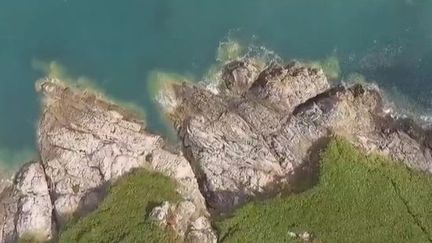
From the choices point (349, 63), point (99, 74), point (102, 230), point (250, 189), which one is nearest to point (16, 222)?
point (102, 230)

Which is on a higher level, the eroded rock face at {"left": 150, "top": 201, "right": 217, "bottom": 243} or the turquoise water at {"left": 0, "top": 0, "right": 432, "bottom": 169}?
the turquoise water at {"left": 0, "top": 0, "right": 432, "bottom": 169}

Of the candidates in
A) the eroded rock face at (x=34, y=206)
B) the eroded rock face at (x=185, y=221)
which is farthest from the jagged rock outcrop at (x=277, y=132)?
the eroded rock face at (x=34, y=206)

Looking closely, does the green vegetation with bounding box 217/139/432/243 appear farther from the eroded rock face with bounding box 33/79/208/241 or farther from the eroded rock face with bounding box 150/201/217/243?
the eroded rock face with bounding box 33/79/208/241

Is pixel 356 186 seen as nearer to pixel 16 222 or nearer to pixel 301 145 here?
pixel 301 145

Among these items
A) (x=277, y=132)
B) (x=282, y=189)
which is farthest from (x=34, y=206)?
(x=277, y=132)

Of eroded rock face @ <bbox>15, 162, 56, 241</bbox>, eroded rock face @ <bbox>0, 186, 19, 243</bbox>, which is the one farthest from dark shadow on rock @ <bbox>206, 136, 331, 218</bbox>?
eroded rock face @ <bbox>0, 186, 19, 243</bbox>

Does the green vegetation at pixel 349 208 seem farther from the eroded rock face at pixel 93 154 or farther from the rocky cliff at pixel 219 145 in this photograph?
the eroded rock face at pixel 93 154

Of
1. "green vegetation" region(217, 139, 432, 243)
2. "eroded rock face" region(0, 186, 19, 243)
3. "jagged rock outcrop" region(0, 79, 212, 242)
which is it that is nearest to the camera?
"green vegetation" region(217, 139, 432, 243)
